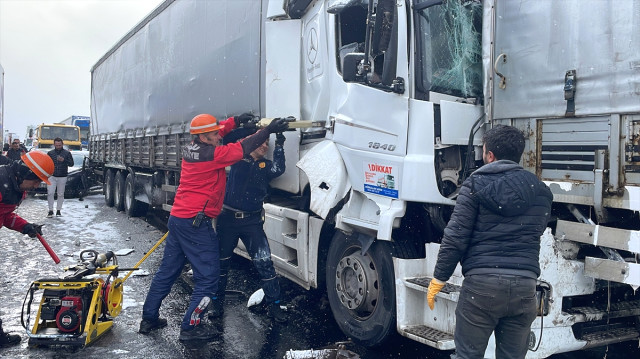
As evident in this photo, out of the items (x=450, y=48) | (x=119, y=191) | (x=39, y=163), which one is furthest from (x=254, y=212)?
(x=119, y=191)

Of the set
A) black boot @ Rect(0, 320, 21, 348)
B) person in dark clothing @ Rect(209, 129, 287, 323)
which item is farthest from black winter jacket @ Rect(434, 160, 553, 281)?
black boot @ Rect(0, 320, 21, 348)

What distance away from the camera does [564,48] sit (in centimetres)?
326

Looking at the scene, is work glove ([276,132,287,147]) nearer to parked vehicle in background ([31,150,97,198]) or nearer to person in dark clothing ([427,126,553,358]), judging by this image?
person in dark clothing ([427,126,553,358])

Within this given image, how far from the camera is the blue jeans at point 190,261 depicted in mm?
4473

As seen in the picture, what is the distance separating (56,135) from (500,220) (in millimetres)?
26093

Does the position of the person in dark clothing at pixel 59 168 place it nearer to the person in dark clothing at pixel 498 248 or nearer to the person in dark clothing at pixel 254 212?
the person in dark clothing at pixel 254 212

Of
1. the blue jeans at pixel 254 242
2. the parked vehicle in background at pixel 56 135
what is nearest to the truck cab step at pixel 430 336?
the blue jeans at pixel 254 242

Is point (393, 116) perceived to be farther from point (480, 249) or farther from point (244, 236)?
point (244, 236)

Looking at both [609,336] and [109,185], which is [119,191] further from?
[609,336]

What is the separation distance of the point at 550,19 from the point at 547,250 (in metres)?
1.43

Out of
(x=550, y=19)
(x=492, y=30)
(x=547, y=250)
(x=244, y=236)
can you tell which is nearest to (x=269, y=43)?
(x=244, y=236)

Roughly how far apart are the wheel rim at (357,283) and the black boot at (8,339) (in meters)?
2.60

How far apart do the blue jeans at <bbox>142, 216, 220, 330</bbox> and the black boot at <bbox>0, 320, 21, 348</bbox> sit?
3.21 feet

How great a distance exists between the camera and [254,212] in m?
5.07
